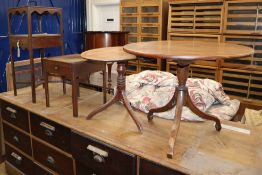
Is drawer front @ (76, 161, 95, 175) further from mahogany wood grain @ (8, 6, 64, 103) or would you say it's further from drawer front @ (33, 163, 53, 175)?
mahogany wood grain @ (8, 6, 64, 103)

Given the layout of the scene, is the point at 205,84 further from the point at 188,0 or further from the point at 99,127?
the point at 188,0

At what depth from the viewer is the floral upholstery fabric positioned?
1929 mm

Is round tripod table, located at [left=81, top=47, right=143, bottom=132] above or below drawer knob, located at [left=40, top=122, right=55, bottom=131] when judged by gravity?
above

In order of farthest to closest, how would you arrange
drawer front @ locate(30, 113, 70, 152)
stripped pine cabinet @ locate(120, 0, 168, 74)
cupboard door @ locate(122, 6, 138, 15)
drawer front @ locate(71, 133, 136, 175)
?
cupboard door @ locate(122, 6, 138, 15)
stripped pine cabinet @ locate(120, 0, 168, 74)
drawer front @ locate(30, 113, 70, 152)
drawer front @ locate(71, 133, 136, 175)

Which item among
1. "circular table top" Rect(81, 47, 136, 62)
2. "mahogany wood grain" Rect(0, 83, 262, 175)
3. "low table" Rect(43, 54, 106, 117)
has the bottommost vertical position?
"mahogany wood grain" Rect(0, 83, 262, 175)

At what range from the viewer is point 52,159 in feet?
5.99

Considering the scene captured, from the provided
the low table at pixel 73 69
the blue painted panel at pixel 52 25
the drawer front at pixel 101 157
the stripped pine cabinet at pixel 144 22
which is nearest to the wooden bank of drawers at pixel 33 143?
the drawer front at pixel 101 157

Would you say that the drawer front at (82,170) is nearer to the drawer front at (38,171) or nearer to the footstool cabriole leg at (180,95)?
the drawer front at (38,171)

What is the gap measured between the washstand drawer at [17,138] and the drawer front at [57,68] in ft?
1.99

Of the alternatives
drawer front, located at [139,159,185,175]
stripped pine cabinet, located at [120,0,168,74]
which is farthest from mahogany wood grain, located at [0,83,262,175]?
stripped pine cabinet, located at [120,0,168,74]

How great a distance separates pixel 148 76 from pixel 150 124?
0.76 metres

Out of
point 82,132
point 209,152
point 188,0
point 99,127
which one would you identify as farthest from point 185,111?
point 188,0

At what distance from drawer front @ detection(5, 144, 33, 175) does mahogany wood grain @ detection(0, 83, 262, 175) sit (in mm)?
474

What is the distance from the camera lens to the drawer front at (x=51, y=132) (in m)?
1.69
